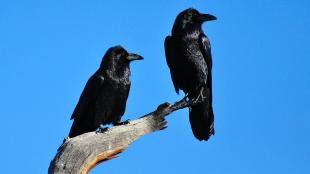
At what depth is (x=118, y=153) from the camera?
756 centimetres

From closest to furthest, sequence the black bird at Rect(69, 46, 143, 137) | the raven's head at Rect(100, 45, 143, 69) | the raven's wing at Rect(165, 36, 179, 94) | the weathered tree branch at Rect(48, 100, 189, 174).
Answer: the weathered tree branch at Rect(48, 100, 189, 174) → the black bird at Rect(69, 46, 143, 137) → the raven's head at Rect(100, 45, 143, 69) → the raven's wing at Rect(165, 36, 179, 94)

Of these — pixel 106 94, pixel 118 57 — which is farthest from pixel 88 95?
pixel 118 57

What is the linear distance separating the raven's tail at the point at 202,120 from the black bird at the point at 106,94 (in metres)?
1.35

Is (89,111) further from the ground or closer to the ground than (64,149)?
further from the ground

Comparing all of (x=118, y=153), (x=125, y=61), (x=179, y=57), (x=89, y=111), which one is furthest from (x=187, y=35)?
(x=118, y=153)

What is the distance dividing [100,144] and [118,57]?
6.44 feet

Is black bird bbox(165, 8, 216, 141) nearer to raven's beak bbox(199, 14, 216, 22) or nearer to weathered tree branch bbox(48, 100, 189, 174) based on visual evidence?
raven's beak bbox(199, 14, 216, 22)

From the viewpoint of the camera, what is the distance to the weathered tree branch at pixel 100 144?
7.09m

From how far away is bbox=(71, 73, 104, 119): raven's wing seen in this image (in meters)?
8.91

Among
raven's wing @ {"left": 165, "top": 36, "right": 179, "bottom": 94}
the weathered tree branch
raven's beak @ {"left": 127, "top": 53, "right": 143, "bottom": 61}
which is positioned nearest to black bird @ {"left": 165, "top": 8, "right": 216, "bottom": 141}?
raven's wing @ {"left": 165, "top": 36, "right": 179, "bottom": 94}

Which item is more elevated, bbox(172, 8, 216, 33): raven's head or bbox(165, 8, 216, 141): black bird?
bbox(172, 8, 216, 33): raven's head

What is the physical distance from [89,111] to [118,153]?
1.52 m

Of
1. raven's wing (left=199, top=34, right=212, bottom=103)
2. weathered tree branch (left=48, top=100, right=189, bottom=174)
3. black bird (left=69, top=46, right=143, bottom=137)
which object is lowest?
weathered tree branch (left=48, top=100, right=189, bottom=174)

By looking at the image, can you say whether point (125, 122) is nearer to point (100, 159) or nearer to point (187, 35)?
point (100, 159)
